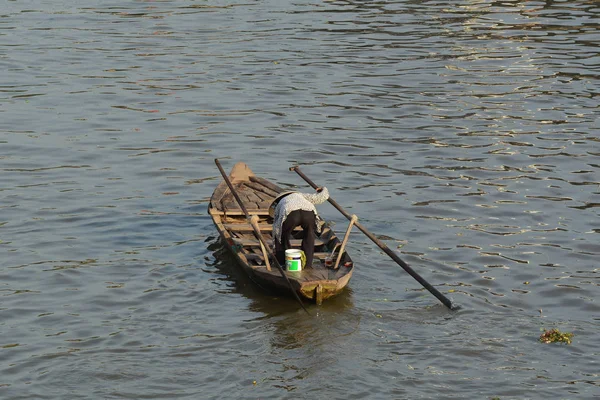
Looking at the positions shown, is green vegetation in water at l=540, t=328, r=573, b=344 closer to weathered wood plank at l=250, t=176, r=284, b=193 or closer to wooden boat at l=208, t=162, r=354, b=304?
wooden boat at l=208, t=162, r=354, b=304

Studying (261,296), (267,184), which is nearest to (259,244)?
(261,296)

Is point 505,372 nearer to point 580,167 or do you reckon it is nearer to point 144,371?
point 144,371

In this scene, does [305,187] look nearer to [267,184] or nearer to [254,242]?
[267,184]

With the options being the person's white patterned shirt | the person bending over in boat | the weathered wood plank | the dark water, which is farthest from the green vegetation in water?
the weathered wood plank

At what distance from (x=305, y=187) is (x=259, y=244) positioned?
16.0 ft

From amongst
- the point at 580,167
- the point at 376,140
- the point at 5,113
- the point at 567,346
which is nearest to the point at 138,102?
the point at 5,113

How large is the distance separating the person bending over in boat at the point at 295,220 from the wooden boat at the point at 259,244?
0.26 meters

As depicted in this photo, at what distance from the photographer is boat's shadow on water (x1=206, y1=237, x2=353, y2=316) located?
1475 centimetres

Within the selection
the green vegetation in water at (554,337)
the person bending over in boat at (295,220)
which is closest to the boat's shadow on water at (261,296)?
the person bending over in boat at (295,220)

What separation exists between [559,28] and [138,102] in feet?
52.2

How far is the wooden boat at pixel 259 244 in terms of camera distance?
1447 centimetres

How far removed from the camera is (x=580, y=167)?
21.4 metres

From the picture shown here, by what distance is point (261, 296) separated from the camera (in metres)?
15.3

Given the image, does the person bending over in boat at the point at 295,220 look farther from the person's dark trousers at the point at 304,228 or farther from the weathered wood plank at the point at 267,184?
the weathered wood plank at the point at 267,184
